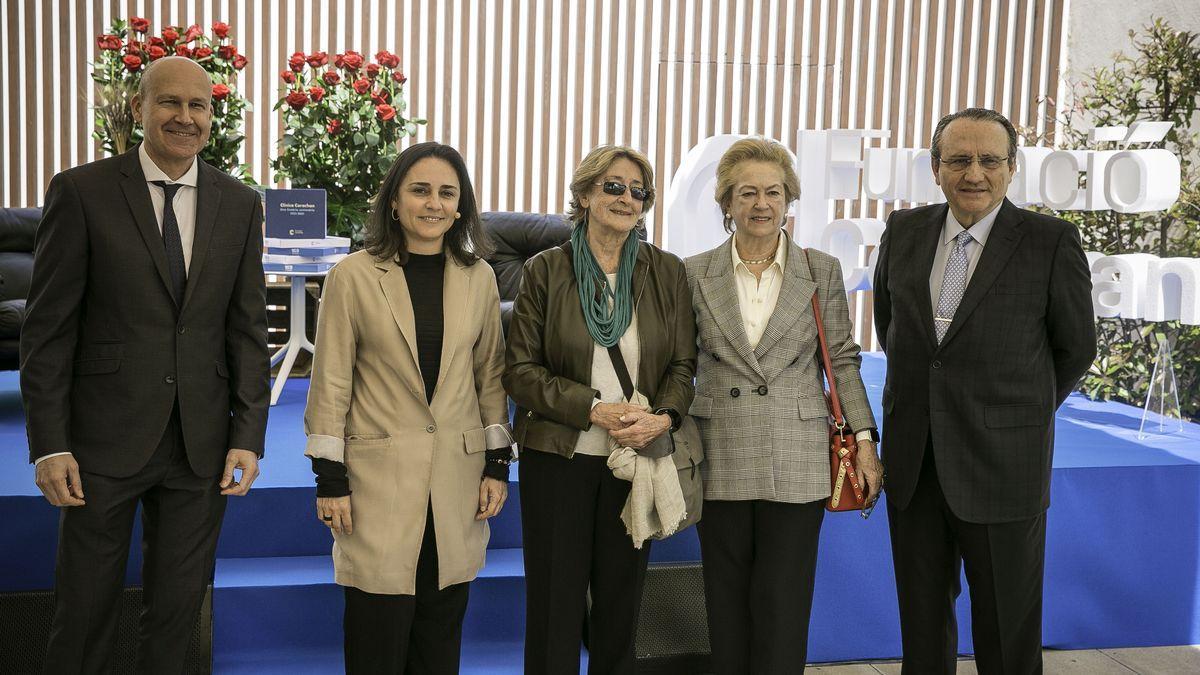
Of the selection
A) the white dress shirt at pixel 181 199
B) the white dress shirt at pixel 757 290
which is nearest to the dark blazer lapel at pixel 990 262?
the white dress shirt at pixel 757 290

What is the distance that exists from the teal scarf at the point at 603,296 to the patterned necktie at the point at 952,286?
764mm

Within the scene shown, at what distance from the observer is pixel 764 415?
8.64ft

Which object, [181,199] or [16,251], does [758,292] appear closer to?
[181,199]

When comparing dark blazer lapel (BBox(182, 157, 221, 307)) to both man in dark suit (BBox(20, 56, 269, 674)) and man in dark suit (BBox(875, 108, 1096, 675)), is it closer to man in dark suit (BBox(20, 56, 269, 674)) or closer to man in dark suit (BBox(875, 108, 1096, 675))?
man in dark suit (BBox(20, 56, 269, 674))

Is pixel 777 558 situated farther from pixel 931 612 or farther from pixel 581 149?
pixel 581 149

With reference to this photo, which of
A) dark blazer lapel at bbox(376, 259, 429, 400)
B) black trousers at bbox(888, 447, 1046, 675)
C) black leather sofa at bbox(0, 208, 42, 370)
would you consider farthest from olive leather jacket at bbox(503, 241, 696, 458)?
black leather sofa at bbox(0, 208, 42, 370)

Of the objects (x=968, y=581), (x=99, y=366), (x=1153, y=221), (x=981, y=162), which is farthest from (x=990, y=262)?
(x=1153, y=221)

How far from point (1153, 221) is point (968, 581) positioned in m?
4.08

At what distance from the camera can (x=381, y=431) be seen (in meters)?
2.47

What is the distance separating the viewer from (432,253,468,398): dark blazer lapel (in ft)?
8.18

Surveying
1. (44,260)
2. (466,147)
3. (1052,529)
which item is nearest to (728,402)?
(44,260)

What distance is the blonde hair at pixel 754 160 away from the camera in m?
2.69

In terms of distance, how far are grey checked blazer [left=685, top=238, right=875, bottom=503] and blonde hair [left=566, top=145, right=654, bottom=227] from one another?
28 cm

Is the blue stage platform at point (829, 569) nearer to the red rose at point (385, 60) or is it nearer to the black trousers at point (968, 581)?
the black trousers at point (968, 581)
